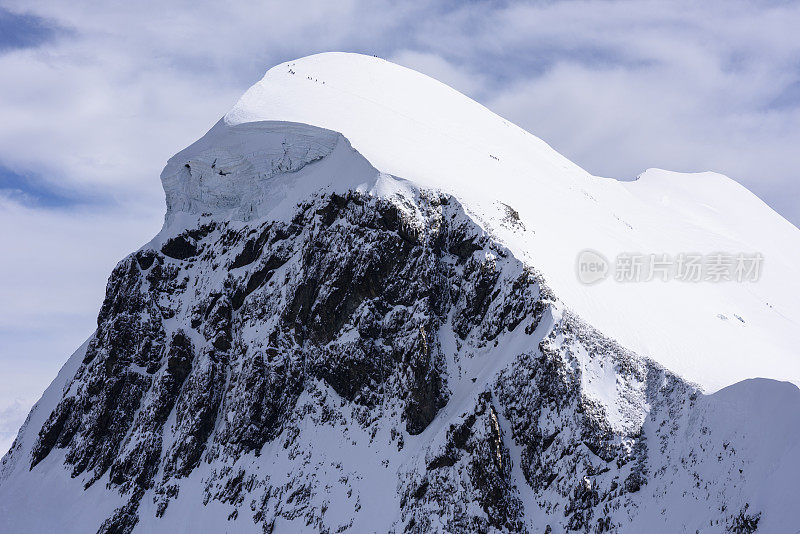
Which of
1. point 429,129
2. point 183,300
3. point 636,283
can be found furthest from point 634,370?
point 183,300

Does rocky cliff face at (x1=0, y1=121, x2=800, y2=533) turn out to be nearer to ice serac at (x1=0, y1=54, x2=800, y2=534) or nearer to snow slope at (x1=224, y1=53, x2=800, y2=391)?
ice serac at (x1=0, y1=54, x2=800, y2=534)

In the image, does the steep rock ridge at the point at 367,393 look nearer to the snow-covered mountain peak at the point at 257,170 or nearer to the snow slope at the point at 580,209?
the snow-covered mountain peak at the point at 257,170

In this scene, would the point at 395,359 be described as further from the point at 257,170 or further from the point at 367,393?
the point at 257,170

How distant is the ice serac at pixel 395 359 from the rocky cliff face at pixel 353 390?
0.50 ft

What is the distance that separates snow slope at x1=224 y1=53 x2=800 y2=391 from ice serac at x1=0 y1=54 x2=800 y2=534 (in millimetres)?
325

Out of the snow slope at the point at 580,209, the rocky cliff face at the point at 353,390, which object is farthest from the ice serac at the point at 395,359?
the snow slope at the point at 580,209

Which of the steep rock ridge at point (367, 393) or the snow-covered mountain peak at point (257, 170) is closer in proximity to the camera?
the steep rock ridge at point (367, 393)

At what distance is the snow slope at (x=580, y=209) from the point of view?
4553cm

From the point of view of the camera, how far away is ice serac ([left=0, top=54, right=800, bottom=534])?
37969 mm

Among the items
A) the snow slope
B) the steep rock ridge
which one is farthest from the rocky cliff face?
the snow slope

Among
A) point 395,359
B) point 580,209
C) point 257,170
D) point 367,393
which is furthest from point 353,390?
point 580,209

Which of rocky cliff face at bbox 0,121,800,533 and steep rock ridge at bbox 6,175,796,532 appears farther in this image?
steep rock ridge at bbox 6,175,796,532

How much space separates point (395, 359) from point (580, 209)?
74.9ft

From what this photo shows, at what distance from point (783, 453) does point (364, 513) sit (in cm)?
2209
